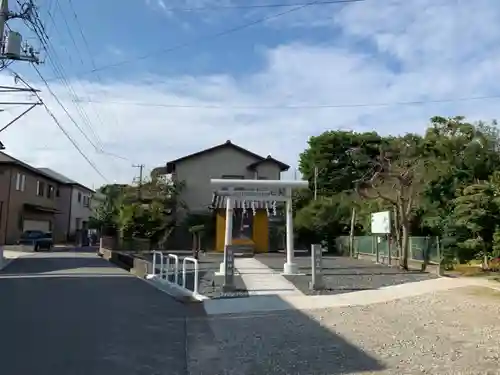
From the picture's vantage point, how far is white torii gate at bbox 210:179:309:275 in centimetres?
1820

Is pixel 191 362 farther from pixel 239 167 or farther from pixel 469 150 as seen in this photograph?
pixel 239 167

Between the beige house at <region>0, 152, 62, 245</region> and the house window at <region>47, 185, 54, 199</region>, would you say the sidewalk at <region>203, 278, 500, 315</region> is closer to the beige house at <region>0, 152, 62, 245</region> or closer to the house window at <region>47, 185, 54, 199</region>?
the beige house at <region>0, 152, 62, 245</region>

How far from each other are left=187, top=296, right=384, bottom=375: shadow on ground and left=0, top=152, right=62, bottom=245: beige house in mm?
34201

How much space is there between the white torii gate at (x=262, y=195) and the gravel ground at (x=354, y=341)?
6970 millimetres

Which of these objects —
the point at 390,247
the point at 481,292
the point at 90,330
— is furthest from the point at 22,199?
the point at 481,292

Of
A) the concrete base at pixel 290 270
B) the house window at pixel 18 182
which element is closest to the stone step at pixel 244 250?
the concrete base at pixel 290 270

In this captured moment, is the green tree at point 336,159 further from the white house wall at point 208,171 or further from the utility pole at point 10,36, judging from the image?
the utility pole at point 10,36

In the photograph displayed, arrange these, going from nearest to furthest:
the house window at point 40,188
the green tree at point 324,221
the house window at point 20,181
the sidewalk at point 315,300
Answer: the sidewalk at point 315,300, the green tree at point 324,221, the house window at point 20,181, the house window at point 40,188

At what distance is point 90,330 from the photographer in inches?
340

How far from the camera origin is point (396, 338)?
8156mm

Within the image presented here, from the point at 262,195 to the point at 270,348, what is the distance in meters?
12.4

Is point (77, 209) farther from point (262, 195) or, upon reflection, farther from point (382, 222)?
point (382, 222)

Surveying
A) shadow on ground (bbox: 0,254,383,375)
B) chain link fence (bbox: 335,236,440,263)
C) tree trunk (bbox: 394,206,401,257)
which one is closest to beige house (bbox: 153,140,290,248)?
chain link fence (bbox: 335,236,440,263)

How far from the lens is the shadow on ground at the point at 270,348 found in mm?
6523
